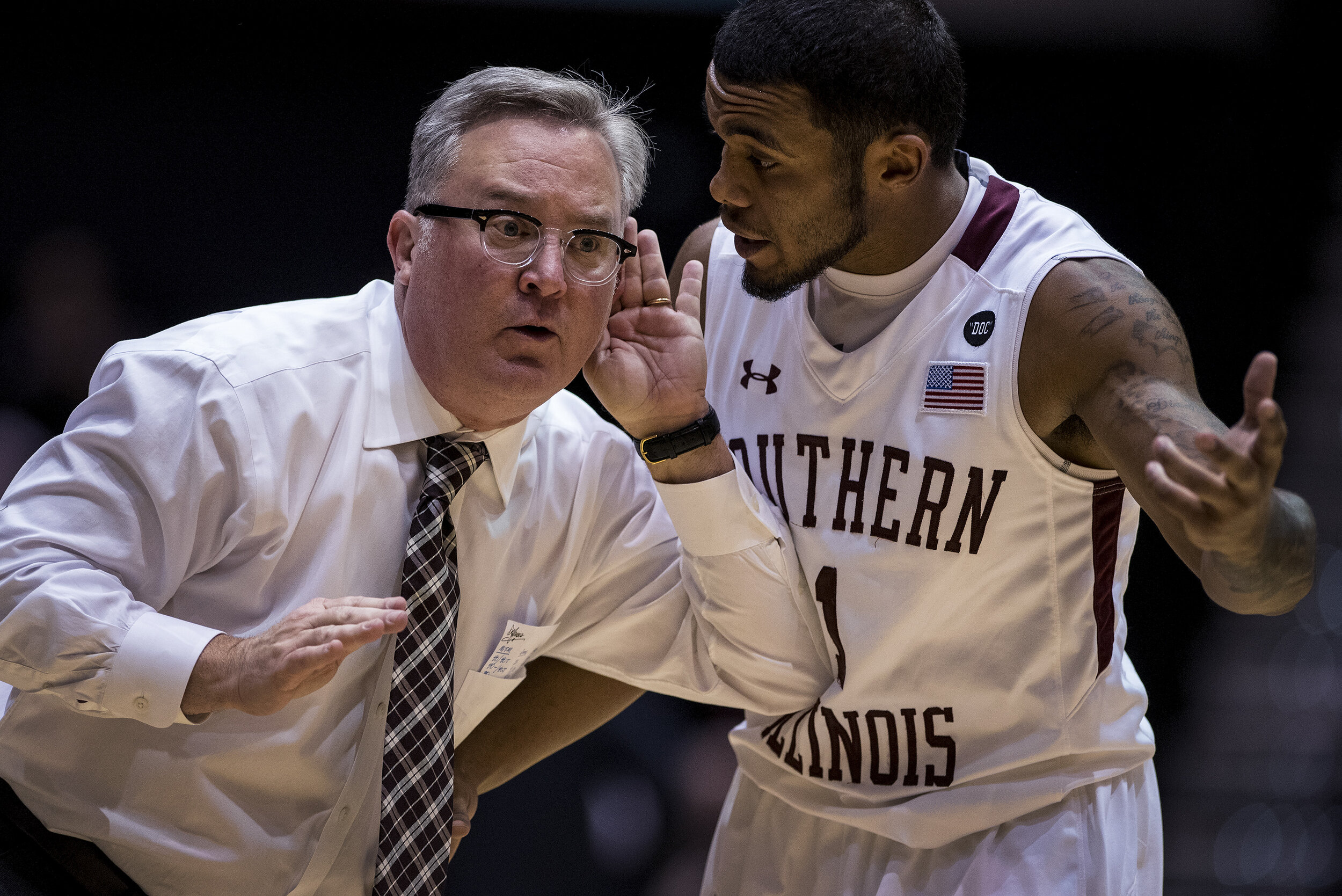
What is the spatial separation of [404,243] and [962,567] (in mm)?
1103

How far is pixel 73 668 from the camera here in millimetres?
1542

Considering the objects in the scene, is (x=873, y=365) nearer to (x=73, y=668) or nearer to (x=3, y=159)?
(x=73, y=668)

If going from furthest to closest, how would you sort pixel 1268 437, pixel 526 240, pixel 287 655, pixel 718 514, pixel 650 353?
pixel 650 353, pixel 718 514, pixel 526 240, pixel 287 655, pixel 1268 437

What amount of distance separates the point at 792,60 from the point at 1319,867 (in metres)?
3.32

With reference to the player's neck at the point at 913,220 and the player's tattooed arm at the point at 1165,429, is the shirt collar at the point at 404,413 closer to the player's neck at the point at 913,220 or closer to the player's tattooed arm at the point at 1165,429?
the player's neck at the point at 913,220

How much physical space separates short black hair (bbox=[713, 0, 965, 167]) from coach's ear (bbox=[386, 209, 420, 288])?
0.61 metres

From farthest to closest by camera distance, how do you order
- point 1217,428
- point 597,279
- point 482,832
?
point 482,832 < point 597,279 < point 1217,428

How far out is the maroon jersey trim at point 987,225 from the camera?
78.7 inches

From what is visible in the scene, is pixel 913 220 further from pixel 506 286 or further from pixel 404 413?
pixel 404 413

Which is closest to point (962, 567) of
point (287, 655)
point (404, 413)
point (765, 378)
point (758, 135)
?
point (765, 378)

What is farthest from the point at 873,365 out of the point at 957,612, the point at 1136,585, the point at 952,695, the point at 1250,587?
the point at 1136,585

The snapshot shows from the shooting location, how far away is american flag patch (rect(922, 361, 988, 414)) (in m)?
1.90

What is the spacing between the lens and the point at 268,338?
186 cm

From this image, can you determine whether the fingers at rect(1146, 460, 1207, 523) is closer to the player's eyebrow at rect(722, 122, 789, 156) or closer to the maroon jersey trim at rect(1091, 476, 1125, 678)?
the maroon jersey trim at rect(1091, 476, 1125, 678)
